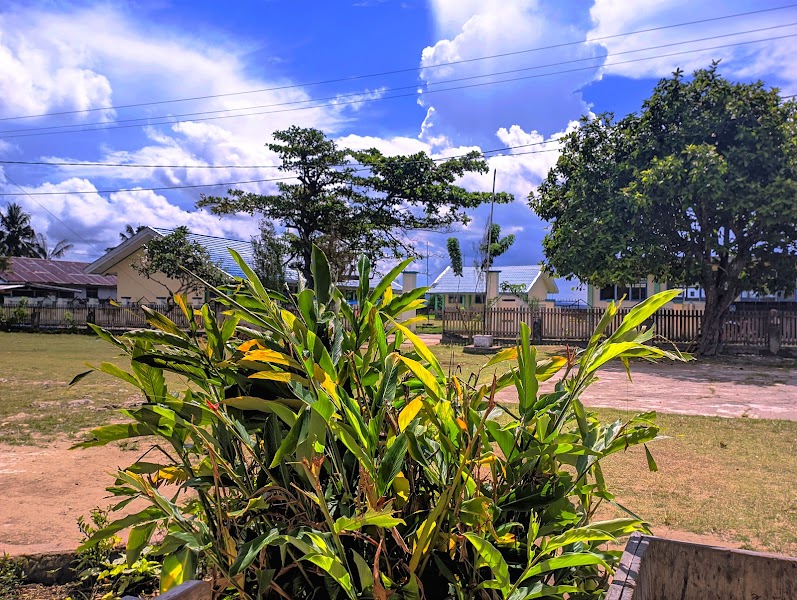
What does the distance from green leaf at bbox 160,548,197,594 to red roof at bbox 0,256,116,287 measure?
4476cm

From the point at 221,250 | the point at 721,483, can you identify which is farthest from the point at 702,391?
the point at 221,250

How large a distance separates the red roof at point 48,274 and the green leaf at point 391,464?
45.0 m

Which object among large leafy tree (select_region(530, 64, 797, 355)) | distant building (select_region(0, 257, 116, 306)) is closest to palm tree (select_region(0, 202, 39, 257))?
distant building (select_region(0, 257, 116, 306))

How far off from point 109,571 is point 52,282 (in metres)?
46.1

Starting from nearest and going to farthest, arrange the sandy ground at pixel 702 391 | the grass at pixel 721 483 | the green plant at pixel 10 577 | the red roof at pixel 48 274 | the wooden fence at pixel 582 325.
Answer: the green plant at pixel 10 577 < the grass at pixel 721 483 < the sandy ground at pixel 702 391 < the wooden fence at pixel 582 325 < the red roof at pixel 48 274

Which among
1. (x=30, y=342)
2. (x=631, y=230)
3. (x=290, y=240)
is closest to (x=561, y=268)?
(x=631, y=230)

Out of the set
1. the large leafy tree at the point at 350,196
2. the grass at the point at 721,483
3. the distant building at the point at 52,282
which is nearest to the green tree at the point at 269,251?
the large leafy tree at the point at 350,196

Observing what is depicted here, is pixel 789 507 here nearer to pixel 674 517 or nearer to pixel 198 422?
pixel 674 517

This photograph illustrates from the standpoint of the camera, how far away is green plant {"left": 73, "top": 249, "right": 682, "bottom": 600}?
1.22m

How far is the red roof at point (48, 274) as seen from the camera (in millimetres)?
41966

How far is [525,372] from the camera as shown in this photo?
135 cm

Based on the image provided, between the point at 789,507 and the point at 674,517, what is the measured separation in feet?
3.26

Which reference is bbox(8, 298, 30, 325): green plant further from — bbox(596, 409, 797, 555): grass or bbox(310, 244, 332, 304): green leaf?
bbox(310, 244, 332, 304): green leaf

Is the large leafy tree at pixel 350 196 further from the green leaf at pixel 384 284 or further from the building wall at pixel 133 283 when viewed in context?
the green leaf at pixel 384 284
